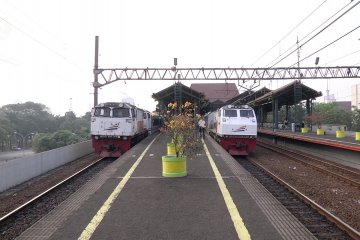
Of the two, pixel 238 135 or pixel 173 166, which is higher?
pixel 238 135

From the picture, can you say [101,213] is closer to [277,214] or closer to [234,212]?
[234,212]

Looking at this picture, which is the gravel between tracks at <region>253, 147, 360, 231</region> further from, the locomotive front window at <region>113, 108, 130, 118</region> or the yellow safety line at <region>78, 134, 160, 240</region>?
the locomotive front window at <region>113, 108, 130, 118</region>

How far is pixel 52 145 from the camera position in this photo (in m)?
54.2

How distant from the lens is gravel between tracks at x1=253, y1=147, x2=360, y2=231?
924cm

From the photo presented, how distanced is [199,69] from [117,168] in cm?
2420

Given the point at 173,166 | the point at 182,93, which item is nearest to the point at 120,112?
the point at 173,166

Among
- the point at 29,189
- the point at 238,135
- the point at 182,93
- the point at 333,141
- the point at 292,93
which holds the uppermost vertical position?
the point at 182,93

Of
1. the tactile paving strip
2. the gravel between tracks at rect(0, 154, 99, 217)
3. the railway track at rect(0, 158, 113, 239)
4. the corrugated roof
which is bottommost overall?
the gravel between tracks at rect(0, 154, 99, 217)

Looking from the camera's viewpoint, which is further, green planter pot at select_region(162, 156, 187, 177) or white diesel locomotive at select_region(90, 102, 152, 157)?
white diesel locomotive at select_region(90, 102, 152, 157)

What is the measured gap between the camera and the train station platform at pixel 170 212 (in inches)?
242

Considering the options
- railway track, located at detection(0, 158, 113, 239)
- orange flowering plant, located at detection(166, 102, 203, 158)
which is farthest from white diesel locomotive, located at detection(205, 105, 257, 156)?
orange flowering plant, located at detection(166, 102, 203, 158)

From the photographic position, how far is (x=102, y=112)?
2308cm

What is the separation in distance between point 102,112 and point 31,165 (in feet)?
23.7

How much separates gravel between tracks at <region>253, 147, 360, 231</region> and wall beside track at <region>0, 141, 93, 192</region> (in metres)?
10.1
